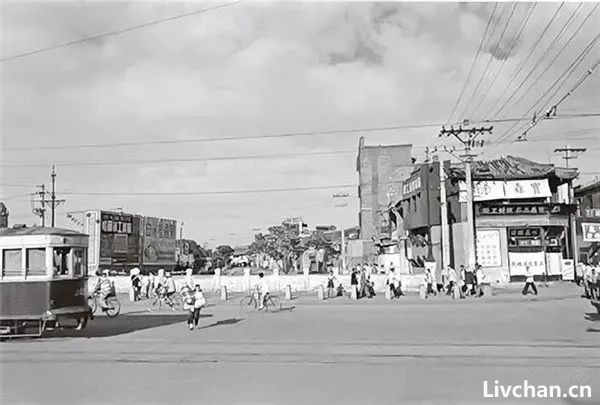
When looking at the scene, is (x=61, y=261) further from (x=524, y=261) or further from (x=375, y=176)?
(x=375, y=176)

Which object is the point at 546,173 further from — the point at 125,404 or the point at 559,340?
the point at 125,404

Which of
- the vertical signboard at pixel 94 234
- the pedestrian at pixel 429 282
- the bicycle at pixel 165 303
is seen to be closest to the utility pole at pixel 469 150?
the pedestrian at pixel 429 282

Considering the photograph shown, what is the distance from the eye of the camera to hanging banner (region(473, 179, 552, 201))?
40.3 m

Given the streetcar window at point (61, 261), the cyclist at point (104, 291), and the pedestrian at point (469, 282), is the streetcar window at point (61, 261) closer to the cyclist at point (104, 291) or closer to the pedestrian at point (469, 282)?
the cyclist at point (104, 291)

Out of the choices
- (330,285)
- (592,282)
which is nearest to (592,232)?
(592,282)

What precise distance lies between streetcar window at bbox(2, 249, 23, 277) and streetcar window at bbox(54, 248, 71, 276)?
80 centimetres

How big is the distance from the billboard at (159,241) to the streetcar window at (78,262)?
50154 millimetres

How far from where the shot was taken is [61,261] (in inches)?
620

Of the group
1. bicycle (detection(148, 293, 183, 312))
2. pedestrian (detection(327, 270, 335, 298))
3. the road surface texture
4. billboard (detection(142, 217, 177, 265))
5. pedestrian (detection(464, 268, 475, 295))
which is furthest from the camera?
billboard (detection(142, 217, 177, 265))

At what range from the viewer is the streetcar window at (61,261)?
Result: 51.0 ft

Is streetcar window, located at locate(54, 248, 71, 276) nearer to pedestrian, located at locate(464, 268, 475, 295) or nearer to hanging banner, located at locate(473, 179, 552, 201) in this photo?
pedestrian, located at locate(464, 268, 475, 295)

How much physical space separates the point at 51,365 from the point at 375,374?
5.77 metres

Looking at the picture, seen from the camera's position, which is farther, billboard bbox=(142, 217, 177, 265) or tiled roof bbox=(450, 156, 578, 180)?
billboard bbox=(142, 217, 177, 265)

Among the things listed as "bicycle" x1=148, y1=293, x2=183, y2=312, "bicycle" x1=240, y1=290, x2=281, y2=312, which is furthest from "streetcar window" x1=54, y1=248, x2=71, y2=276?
"bicycle" x1=148, y1=293, x2=183, y2=312
